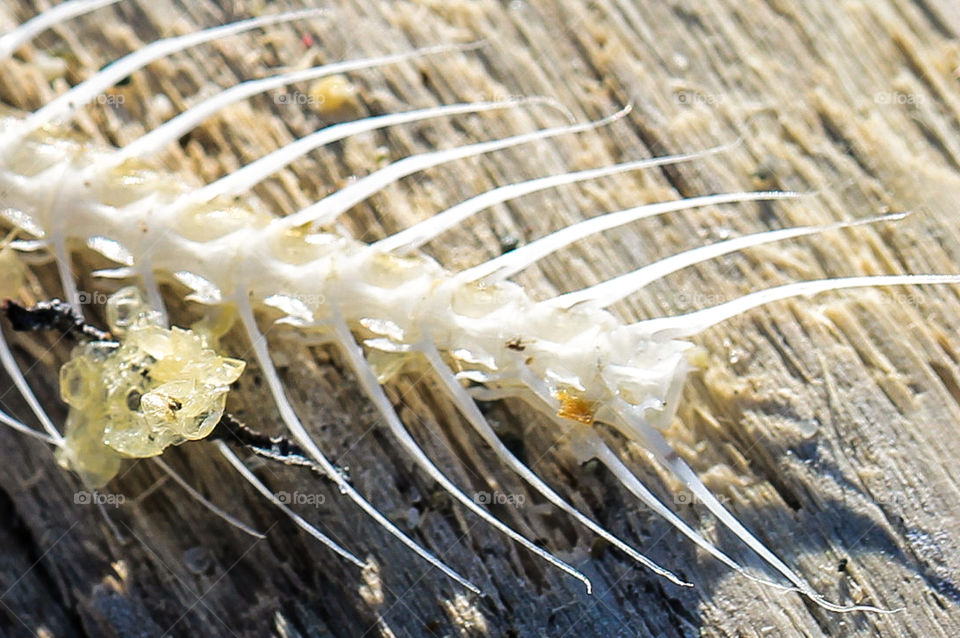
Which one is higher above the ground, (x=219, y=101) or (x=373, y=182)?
(x=219, y=101)

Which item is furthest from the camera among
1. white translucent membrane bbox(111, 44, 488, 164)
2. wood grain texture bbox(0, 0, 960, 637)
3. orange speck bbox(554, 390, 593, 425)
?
white translucent membrane bbox(111, 44, 488, 164)

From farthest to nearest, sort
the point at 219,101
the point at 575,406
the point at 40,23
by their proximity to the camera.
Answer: the point at 40,23 → the point at 219,101 → the point at 575,406

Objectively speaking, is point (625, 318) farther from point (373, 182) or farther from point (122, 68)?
point (122, 68)

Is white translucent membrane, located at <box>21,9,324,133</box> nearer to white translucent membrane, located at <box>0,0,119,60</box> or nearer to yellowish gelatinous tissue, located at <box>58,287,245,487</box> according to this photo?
white translucent membrane, located at <box>0,0,119,60</box>

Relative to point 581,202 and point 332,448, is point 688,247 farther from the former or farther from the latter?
point 332,448

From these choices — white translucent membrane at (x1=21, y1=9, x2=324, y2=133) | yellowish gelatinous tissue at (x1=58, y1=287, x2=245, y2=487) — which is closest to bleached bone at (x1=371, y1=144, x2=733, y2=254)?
yellowish gelatinous tissue at (x1=58, y1=287, x2=245, y2=487)

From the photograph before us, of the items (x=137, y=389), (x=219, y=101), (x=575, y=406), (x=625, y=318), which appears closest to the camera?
(x=575, y=406)

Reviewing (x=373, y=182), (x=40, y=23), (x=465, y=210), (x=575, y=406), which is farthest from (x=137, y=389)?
(x=40, y=23)
